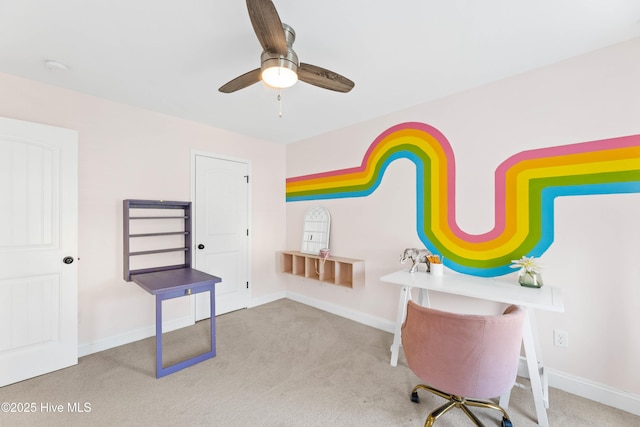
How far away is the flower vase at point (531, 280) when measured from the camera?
2.04m

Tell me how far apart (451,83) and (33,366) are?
426cm

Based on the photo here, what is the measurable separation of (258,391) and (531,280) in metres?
2.24

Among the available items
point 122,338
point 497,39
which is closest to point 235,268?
point 122,338

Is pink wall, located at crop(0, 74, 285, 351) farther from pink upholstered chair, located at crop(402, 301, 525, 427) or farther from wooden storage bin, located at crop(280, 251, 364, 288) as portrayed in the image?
pink upholstered chair, located at crop(402, 301, 525, 427)

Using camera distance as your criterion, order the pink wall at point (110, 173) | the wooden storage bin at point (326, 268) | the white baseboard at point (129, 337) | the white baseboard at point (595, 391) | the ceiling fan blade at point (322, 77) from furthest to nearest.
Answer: the wooden storage bin at point (326, 268)
the white baseboard at point (129, 337)
the pink wall at point (110, 173)
the white baseboard at point (595, 391)
the ceiling fan blade at point (322, 77)

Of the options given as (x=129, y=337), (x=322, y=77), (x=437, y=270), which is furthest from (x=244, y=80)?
(x=129, y=337)

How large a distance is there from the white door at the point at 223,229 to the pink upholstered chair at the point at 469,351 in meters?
2.73

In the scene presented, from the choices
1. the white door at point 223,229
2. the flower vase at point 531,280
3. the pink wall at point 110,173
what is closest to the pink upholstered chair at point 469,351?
the flower vase at point 531,280

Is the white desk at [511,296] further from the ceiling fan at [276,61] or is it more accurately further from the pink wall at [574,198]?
the ceiling fan at [276,61]

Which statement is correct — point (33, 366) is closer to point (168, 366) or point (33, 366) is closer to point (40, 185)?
point (168, 366)

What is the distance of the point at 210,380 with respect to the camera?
Answer: 218 cm

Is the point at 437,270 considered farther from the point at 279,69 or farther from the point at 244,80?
the point at 244,80

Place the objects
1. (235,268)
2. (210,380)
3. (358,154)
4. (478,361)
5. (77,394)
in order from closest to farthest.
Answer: (478,361), (77,394), (210,380), (358,154), (235,268)

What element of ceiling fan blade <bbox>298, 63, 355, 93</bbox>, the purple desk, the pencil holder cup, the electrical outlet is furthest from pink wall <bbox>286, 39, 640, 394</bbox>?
the purple desk
